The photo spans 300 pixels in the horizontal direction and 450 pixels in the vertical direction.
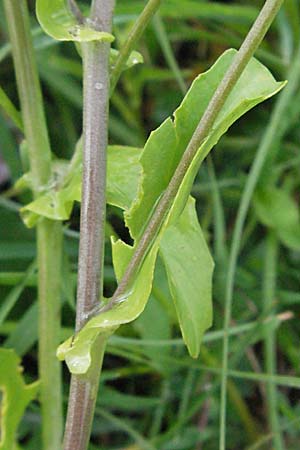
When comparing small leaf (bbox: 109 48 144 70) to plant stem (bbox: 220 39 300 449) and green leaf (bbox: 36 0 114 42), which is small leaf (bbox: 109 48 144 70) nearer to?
green leaf (bbox: 36 0 114 42)

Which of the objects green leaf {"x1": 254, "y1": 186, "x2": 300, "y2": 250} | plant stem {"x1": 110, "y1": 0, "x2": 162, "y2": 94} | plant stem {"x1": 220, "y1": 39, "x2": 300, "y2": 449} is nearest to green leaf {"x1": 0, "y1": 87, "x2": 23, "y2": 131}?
plant stem {"x1": 110, "y1": 0, "x2": 162, "y2": 94}

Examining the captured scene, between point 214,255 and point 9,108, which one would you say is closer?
point 9,108

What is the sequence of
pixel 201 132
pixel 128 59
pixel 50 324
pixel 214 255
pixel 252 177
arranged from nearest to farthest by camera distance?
1. pixel 201 132
2. pixel 128 59
3. pixel 50 324
4. pixel 252 177
5. pixel 214 255

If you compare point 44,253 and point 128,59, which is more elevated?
point 128,59

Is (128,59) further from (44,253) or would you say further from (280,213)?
(280,213)

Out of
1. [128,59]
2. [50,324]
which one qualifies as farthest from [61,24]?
[50,324]
